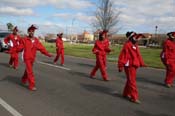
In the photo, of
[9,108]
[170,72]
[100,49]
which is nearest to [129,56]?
[9,108]

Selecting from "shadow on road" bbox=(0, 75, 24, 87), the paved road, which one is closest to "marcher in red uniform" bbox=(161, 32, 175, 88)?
the paved road

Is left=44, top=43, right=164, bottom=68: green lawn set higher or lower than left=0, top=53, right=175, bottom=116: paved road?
lower

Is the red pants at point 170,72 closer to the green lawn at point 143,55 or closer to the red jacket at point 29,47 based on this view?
the red jacket at point 29,47

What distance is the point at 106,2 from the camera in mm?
54875

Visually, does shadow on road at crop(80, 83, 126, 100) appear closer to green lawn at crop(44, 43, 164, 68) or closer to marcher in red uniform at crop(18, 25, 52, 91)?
marcher in red uniform at crop(18, 25, 52, 91)

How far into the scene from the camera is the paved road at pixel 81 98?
29.2 feet

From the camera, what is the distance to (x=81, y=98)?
10594 mm

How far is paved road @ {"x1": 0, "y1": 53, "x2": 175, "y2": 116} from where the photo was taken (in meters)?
8.90

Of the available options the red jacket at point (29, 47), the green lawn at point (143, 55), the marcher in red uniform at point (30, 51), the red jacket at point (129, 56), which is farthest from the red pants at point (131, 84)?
the green lawn at point (143, 55)

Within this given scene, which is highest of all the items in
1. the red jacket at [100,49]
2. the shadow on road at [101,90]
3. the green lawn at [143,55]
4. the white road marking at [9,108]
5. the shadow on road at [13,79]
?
the red jacket at [100,49]

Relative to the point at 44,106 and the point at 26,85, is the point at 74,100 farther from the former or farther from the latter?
the point at 26,85

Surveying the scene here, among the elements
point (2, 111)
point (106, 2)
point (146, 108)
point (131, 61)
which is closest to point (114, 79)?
point (131, 61)

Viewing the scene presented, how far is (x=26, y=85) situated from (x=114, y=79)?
12.0 ft

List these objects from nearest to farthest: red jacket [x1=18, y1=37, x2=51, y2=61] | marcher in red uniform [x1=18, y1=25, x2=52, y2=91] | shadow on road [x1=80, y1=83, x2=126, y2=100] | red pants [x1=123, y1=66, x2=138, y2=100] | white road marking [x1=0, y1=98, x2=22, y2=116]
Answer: white road marking [x1=0, y1=98, x2=22, y2=116] < red pants [x1=123, y1=66, x2=138, y2=100] < shadow on road [x1=80, y1=83, x2=126, y2=100] < marcher in red uniform [x1=18, y1=25, x2=52, y2=91] < red jacket [x1=18, y1=37, x2=51, y2=61]
